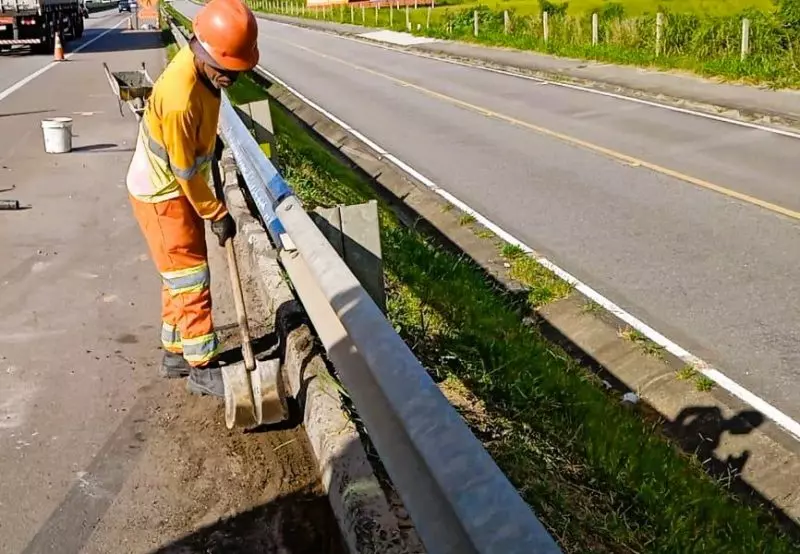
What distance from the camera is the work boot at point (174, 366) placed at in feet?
17.3

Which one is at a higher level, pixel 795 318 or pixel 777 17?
pixel 777 17

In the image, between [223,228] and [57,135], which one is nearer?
[223,228]

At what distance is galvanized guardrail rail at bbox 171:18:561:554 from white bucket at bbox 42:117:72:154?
9.24 metres

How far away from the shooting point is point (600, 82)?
64.4 ft

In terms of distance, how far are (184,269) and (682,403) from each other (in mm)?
3070

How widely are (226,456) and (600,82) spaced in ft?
54.8

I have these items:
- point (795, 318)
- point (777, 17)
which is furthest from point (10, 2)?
point (795, 318)

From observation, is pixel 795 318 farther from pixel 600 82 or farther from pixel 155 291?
pixel 600 82

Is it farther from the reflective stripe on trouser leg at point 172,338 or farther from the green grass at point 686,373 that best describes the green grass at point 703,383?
the reflective stripe on trouser leg at point 172,338

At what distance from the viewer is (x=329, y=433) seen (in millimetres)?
3879

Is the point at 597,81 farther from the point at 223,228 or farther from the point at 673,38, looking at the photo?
the point at 223,228

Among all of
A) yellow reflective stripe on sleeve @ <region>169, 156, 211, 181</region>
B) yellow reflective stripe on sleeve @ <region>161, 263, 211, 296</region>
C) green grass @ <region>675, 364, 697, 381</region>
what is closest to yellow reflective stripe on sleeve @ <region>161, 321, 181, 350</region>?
yellow reflective stripe on sleeve @ <region>161, 263, 211, 296</region>

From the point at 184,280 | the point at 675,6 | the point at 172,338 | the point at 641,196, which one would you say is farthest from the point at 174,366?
the point at 675,6

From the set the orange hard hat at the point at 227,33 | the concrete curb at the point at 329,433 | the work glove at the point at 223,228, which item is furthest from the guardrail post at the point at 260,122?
the orange hard hat at the point at 227,33
